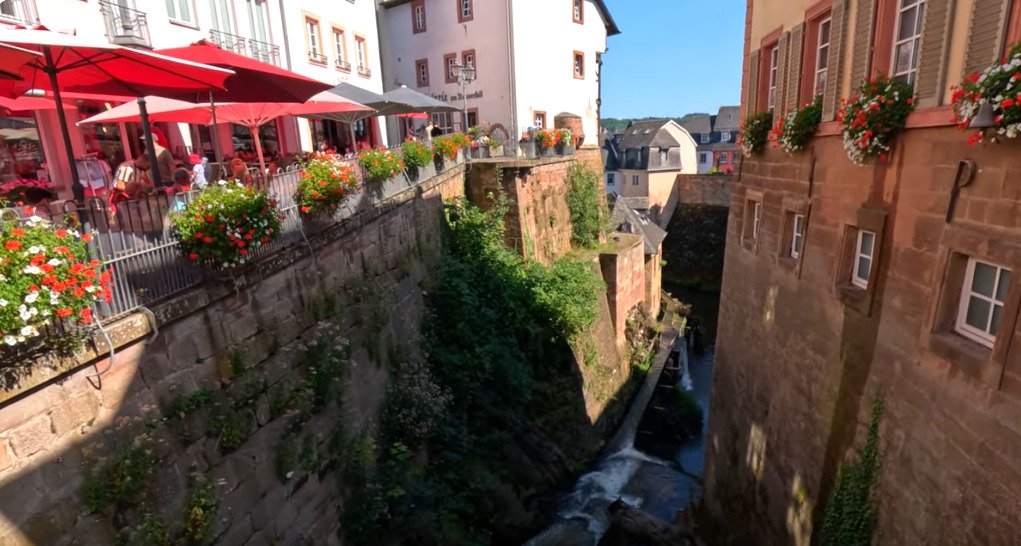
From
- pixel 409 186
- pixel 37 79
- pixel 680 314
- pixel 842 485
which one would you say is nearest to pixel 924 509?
pixel 842 485

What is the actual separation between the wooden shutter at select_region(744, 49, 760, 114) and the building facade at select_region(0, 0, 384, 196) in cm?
835

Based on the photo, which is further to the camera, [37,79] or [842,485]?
[37,79]

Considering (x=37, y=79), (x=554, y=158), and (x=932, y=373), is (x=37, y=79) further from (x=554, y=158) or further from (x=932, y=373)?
(x=554, y=158)

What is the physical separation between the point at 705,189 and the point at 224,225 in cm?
3568

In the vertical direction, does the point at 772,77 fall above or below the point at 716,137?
above

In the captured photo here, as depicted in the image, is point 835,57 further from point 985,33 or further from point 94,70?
point 94,70

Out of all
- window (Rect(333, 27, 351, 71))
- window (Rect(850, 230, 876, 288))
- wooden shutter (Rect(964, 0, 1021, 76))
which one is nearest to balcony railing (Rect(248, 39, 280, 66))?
window (Rect(333, 27, 351, 71))

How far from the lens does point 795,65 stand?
7.52m

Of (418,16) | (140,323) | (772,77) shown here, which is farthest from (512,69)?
(140,323)

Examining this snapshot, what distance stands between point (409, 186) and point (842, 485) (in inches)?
318

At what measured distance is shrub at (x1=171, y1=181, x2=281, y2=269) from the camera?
5012 millimetres

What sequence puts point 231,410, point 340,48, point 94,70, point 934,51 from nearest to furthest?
point 934,51
point 231,410
point 94,70
point 340,48

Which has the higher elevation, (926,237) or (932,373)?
(926,237)

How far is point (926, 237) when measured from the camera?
4.95 m
